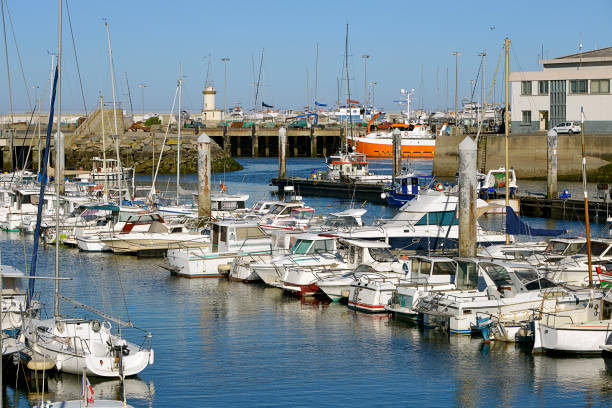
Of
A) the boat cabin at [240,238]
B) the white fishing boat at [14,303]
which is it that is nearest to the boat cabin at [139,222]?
the boat cabin at [240,238]

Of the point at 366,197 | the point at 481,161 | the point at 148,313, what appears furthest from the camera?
the point at 481,161

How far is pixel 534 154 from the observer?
218 feet

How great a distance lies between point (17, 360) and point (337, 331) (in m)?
7.82

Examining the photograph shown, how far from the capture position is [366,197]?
2367 inches

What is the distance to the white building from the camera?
2645 inches

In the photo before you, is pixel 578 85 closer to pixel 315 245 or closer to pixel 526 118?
pixel 526 118

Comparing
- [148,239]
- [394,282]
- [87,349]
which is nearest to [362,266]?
[394,282]

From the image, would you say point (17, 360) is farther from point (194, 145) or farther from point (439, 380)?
point (194, 145)

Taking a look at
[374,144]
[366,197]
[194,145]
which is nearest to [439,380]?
[366,197]

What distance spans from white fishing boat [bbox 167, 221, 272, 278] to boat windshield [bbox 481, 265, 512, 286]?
9661mm

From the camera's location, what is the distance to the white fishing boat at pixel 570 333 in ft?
66.2

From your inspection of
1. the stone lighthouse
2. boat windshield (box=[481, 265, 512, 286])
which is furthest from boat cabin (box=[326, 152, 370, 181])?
the stone lighthouse

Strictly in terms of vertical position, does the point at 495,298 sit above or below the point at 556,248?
below

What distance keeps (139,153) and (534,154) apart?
38.0m
